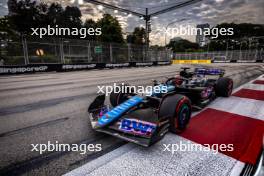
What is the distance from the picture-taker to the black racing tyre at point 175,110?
2219 millimetres

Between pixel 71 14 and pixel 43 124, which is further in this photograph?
pixel 71 14

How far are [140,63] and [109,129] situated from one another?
18.7 metres

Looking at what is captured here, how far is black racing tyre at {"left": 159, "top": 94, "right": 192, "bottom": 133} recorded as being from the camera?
7.28 ft

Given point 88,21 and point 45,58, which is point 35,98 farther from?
point 88,21

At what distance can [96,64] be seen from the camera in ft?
51.3

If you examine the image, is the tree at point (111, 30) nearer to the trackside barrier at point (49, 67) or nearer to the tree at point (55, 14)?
the tree at point (55, 14)

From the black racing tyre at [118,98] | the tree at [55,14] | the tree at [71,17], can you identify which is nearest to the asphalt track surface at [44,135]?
the black racing tyre at [118,98]

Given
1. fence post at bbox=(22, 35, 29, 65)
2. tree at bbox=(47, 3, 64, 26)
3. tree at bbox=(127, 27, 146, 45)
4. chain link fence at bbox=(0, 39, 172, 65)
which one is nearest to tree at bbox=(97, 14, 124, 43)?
tree at bbox=(127, 27, 146, 45)

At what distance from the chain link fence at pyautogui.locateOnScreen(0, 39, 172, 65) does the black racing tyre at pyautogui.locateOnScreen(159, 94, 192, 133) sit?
1358cm

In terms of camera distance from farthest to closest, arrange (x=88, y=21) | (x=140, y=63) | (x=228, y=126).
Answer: (x=88, y=21) < (x=140, y=63) < (x=228, y=126)

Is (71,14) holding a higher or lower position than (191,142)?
higher

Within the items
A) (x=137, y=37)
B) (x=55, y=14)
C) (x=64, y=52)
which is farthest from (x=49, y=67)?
(x=55, y=14)

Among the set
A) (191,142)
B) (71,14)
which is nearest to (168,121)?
(191,142)

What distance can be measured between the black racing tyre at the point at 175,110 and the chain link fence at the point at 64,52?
13.6 meters
